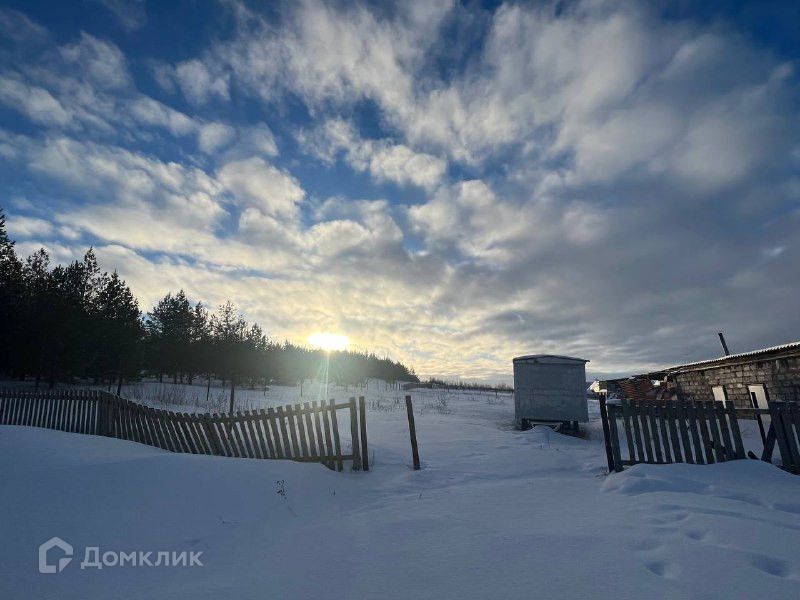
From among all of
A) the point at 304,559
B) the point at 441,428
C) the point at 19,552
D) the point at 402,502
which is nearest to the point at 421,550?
the point at 304,559

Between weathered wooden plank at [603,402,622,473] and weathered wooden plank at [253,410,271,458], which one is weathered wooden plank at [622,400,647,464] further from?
weathered wooden plank at [253,410,271,458]

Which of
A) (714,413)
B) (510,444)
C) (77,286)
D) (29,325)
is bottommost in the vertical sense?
(510,444)

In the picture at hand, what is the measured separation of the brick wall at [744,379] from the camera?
45.6 ft

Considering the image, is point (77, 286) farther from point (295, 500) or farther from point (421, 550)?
point (421, 550)

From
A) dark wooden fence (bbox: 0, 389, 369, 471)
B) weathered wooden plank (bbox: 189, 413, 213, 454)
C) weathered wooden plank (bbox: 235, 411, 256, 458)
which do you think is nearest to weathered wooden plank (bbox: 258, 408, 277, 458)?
dark wooden fence (bbox: 0, 389, 369, 471)

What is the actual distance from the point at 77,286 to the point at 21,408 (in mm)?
27086

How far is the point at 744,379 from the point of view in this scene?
1670cm

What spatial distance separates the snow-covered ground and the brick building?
11.2 metres

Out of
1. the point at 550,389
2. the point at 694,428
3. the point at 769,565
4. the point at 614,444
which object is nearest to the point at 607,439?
the point at 614,444

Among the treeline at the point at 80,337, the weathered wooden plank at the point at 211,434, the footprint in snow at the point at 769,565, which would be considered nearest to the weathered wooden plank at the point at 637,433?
the footprint in snow at the point at 769,565

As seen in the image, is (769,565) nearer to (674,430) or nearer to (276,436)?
(674,430)

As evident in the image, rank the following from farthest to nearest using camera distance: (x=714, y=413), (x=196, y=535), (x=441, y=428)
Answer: (x=441, y=428), (x=714, y=413), (x=196, y=535)

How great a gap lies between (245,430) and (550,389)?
14629 mm

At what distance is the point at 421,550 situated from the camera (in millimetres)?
3510
